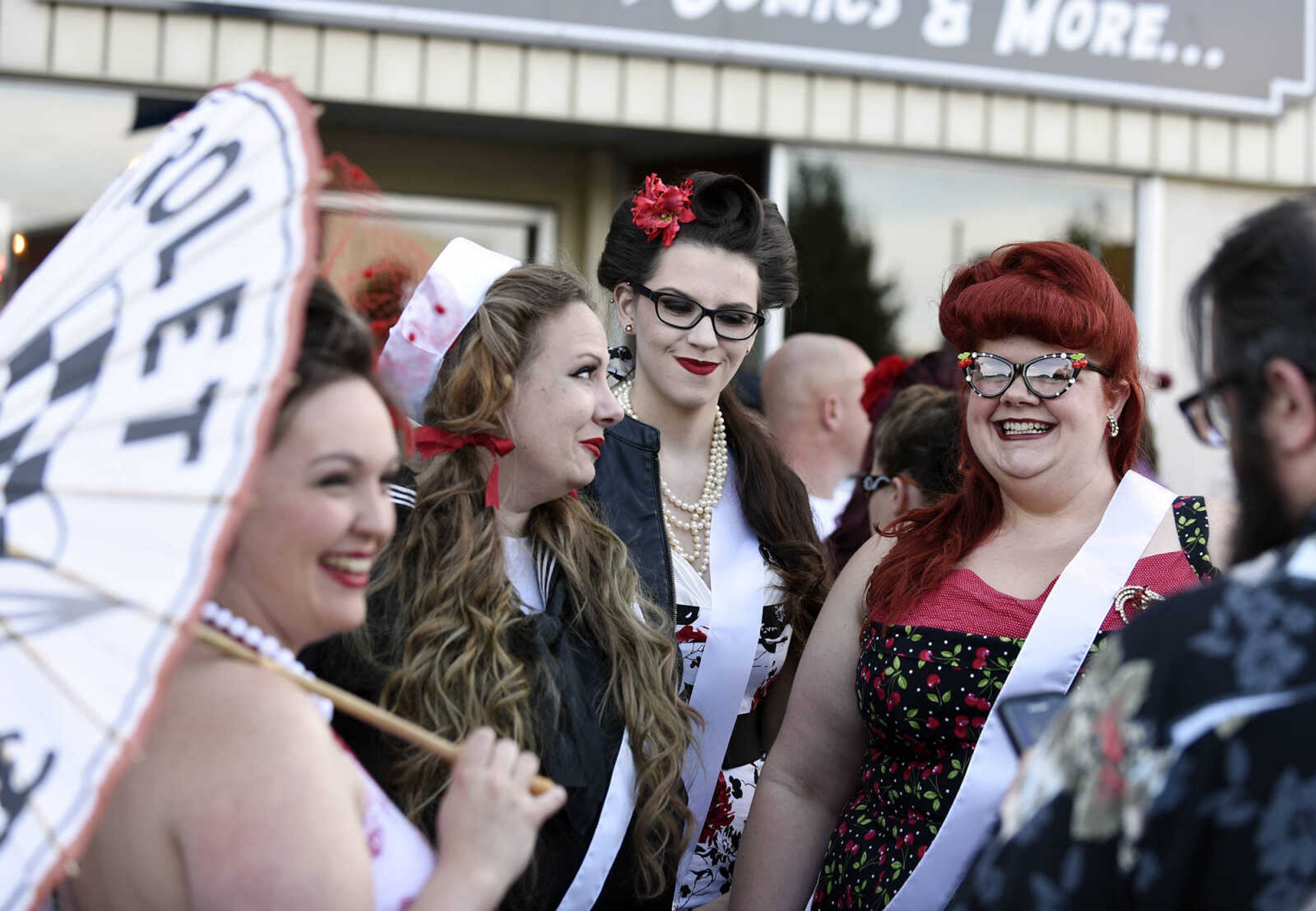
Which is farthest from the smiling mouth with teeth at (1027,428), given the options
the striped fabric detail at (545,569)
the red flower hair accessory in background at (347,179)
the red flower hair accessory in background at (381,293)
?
the red flower hair accessory in background at (347,179)

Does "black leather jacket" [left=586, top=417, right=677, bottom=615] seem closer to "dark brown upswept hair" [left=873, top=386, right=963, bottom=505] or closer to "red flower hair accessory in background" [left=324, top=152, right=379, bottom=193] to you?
"dark brown upswept hair" [left=873, top=386, right=963, bottom=505]

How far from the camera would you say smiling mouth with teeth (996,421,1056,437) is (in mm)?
2436

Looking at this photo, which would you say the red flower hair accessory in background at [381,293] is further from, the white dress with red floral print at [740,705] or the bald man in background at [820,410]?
the bald man in background at [820,410]

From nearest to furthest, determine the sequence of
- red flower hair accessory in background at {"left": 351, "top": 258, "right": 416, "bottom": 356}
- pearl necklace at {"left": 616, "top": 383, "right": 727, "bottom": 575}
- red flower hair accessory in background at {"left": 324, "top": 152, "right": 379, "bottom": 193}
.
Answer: pearl necklace at {"left": 616, "top": 383, "right": 727, "bottom": 575} → red flower hair accessory in background at {"left": 351, "top": 258, "right": 416, "bottom": 356} → red flower hair accessory in background at {"left": 324, "top": 152, "right": 379, "bottom": 193}

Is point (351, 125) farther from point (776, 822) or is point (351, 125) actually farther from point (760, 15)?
point (776, 822)

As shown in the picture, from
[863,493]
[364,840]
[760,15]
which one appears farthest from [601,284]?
[760,15]

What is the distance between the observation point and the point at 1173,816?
1.14 m

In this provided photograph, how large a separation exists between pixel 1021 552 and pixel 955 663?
29cm

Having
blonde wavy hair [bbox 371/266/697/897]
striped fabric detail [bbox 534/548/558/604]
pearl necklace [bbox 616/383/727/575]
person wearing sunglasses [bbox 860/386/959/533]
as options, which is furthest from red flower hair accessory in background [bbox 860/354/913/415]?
striped fabric detail [bbox 534/548/558/604]

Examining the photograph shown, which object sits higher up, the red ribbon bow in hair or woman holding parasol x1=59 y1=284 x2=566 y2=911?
the red ribbon bow in hair

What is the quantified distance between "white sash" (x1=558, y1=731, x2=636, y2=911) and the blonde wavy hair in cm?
3

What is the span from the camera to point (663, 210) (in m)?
2.95

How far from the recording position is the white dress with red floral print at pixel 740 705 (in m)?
2.72

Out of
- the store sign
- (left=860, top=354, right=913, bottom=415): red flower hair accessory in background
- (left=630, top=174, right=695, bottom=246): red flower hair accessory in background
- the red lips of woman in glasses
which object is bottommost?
the red lips of woman in glasses
